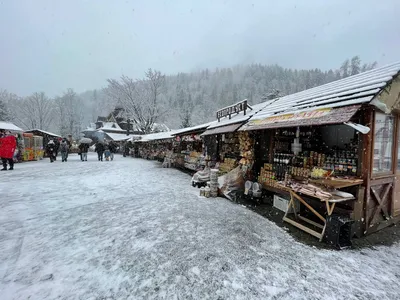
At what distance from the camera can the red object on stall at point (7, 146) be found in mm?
10688

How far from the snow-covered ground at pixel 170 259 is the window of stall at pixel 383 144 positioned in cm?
185

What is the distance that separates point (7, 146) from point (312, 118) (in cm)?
1504

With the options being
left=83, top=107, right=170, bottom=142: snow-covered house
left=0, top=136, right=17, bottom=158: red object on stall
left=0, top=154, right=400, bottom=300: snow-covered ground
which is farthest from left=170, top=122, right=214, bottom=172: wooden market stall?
left=83, top=107, right=170, bottom=142: snow-covered house

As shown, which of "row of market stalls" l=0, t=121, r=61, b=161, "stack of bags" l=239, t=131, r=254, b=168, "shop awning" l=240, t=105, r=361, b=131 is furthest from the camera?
"row of market stalls" l=0, t=121, r=61, b=161

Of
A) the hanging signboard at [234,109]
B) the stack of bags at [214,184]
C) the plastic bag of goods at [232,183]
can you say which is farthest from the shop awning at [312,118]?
the hanging signboard at [234,109]

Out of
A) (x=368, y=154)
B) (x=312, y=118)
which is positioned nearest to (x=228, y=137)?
(x=312, y=118)

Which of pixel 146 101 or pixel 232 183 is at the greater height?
pixel 146 101

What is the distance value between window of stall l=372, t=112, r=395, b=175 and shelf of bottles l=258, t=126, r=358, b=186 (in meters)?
0.39

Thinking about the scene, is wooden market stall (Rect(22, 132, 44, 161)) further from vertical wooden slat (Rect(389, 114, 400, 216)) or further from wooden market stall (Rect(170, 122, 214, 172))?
vertical wooden slat (Rect(389, 114, 400, 216))

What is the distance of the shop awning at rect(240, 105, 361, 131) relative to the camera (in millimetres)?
3787

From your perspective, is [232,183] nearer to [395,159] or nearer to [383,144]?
[383,144]

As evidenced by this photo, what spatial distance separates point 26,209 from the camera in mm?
5301

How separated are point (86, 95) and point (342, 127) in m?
97.4

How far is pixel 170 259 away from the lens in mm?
3174
